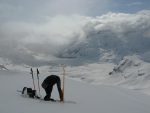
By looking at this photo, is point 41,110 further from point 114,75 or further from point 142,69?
point 114,75

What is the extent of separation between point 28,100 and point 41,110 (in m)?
2.79

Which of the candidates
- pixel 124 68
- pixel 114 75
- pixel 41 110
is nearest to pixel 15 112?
pixel 41 110

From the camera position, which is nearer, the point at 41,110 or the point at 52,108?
the point at 41,110

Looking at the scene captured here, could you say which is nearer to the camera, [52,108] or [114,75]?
[52,108]

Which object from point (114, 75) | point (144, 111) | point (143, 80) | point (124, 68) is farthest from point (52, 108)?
point (114, 75)

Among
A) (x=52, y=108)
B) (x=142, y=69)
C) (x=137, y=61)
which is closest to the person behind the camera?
(x=52, y=108)

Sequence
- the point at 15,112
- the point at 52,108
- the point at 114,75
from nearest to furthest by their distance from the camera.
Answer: the point at 15,112
the point at 52,108
the point at 114,75

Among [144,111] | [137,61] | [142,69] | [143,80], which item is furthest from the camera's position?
[137,61]

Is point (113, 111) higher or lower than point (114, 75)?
lower

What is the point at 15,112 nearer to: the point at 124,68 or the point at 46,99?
the point at 46,99

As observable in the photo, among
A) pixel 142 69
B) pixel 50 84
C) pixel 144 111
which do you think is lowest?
pixel 144 111

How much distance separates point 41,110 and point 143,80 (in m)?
51.4

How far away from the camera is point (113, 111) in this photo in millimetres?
15180

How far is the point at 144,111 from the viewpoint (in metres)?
16.4
